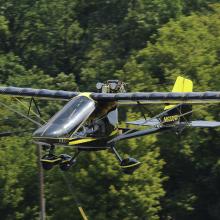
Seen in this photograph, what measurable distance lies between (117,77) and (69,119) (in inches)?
1658

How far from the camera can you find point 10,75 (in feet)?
281

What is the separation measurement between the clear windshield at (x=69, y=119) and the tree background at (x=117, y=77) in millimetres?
4935

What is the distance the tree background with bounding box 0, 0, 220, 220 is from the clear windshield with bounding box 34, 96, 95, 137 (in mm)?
4935

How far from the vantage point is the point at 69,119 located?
104ft

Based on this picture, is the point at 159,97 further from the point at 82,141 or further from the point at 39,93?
the point at 39,93

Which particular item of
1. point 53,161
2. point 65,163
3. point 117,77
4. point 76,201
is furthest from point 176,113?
point 117,77

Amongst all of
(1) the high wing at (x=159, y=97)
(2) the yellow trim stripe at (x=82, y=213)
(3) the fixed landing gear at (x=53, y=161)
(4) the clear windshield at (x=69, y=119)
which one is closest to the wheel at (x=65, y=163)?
(3) the fixed landing gear at (x=53, y=161)

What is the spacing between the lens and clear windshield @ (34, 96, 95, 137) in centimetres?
3080

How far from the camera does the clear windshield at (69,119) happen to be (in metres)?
30.8

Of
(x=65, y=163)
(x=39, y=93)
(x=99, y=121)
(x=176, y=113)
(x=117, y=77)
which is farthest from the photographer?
(x=117, y=77)

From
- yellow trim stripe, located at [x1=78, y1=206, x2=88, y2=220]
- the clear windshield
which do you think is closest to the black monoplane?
the clear windshield

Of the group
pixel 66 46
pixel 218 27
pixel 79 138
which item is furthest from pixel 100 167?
pixel 66 46

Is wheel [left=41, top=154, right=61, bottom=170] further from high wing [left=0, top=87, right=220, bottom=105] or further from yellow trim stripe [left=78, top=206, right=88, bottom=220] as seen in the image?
yellow trim stripe [left=78, top=206, right=88, bottom=220]

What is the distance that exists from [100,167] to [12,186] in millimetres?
10192
